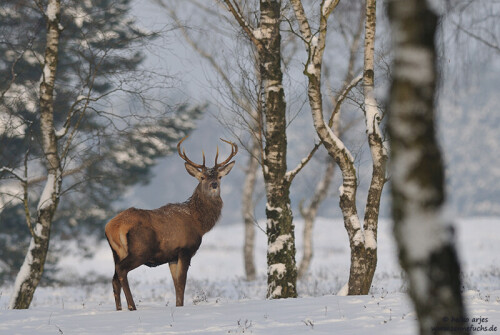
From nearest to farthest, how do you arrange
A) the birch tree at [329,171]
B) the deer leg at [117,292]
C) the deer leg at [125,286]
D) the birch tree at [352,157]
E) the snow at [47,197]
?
the deer leg at [125,286]
the deer leg at [117,292]
the birch tree at [352,157]
the snow at [47,197]
the birch tree at [329,171]

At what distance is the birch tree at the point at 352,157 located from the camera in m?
9.04

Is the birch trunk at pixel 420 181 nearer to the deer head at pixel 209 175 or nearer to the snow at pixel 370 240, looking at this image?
the snow at pixel 370 240

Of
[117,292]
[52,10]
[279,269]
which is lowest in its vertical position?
[117,292]

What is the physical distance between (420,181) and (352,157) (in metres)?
6.21

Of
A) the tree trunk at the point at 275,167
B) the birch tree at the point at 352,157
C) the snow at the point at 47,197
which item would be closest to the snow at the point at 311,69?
the birch tree at the point at 352,157

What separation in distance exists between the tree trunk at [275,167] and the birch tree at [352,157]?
21.7 inches

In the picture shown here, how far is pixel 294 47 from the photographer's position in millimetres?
18734

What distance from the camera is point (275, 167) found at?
9.48m

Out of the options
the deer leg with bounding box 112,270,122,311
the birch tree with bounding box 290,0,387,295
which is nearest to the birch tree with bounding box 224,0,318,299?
the birch tree with bounding box 290,0,387,295

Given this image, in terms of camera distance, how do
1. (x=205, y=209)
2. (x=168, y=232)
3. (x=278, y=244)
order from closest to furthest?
(x=168, y=232) → (x=278, y=244) → (x=205, y=209)

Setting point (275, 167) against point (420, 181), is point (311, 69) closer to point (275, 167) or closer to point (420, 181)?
point (275, 167)

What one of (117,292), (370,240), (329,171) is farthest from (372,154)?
(329,171)

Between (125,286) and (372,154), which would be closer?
(125,286)

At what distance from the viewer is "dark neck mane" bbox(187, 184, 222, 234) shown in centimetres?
954
